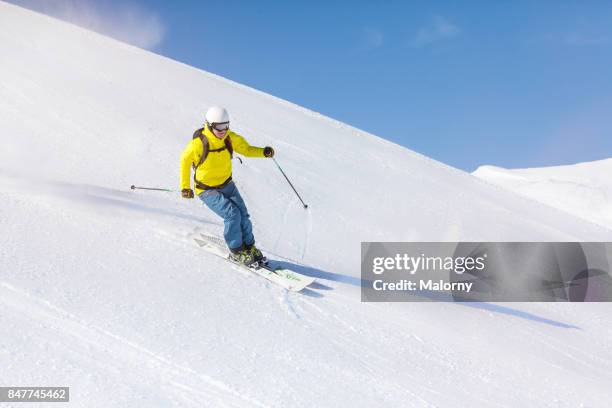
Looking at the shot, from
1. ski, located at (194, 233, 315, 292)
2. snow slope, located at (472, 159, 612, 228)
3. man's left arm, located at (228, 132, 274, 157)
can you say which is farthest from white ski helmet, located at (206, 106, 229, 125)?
snow slope, located at (472, 159, 612, 228)

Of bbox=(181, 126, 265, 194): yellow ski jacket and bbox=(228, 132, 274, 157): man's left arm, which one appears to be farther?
bbox=(228, 132, 274, 157): man's left arm

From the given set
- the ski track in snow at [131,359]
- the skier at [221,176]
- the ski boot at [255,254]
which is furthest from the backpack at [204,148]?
the ski track in snow at [131,359]

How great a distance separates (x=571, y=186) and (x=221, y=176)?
98.8ft

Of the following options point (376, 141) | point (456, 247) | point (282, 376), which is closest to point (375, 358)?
point (282, 376)

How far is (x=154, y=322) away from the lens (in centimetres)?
420

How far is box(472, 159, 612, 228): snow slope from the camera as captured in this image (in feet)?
92.9

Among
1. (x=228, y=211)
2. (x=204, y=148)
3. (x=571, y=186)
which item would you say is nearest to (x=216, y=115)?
(x=204, y=148)

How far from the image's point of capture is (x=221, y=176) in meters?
5.89

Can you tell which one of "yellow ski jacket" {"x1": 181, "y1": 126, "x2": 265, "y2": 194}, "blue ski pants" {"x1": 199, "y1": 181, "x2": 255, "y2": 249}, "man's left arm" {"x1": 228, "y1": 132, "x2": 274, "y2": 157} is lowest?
"blue ski pants" {"x1": 199, "y1": 181, "x2": 255, "y2": 249}

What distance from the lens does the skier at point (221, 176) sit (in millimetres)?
5664

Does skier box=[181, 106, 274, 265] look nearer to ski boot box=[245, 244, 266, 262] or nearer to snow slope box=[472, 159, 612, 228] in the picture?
ski boot box=[245, 244, 266, 262]

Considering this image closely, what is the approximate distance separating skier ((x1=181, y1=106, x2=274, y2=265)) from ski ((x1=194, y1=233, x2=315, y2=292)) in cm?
8

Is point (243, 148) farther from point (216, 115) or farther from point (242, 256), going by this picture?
point (242, 256)

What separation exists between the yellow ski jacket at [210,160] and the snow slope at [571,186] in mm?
25258
